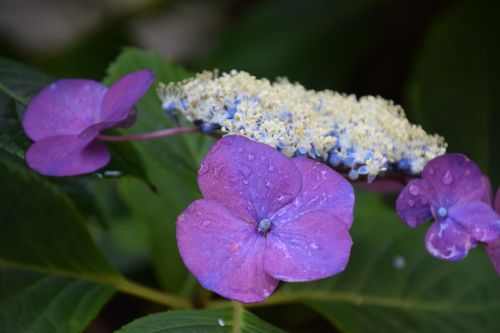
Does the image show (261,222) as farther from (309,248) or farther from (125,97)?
(125,97)

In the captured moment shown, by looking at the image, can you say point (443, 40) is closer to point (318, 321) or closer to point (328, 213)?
point (318, 321)

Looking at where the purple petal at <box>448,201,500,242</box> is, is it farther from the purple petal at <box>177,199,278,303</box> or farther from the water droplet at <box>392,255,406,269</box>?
the water droplet at <box>392,255,406,269</box>

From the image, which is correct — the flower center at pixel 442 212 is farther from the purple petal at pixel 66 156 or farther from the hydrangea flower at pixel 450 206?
the purple petal at pixel 66 156

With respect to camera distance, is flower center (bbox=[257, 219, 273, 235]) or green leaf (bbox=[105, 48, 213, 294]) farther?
green leaf (bbox=[105, 48, 213, 294])

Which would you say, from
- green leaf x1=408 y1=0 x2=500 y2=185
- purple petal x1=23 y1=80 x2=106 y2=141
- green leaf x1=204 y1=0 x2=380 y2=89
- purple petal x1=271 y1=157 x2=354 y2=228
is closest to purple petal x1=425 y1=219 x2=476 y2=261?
purple petal x1=271 y1=157 x2=354 y2=228

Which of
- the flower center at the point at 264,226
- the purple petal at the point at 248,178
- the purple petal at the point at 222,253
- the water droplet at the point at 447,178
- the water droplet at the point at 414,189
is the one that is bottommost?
the purple petal at the point at 222,253

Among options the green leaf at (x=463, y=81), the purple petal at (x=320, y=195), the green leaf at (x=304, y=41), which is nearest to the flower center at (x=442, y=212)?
the purple petal at (x=320, y=195)
